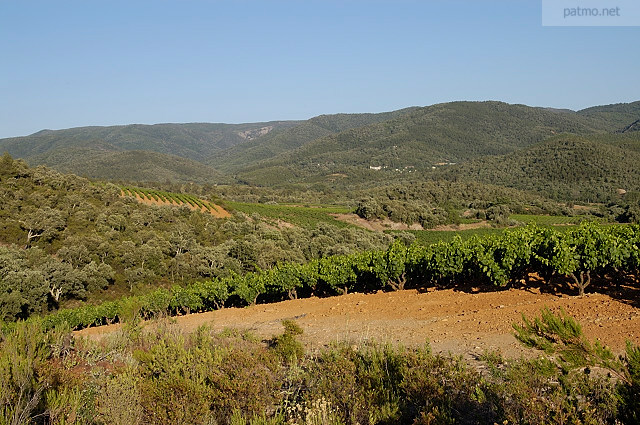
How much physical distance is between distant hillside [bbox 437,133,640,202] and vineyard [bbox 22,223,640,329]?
103887 mm

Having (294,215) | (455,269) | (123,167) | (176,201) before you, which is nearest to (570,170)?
(294,215)

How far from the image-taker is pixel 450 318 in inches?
401

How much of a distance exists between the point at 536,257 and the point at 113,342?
1097 centimetres

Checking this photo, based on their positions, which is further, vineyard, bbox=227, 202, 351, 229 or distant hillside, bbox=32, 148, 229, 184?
distant hillside, bbox=32, 148, 229, 184

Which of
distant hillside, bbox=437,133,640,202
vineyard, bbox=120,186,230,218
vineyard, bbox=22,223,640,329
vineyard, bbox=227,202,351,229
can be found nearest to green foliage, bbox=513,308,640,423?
vineyard, bbox=22,223,640,329

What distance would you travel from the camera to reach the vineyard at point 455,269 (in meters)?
10.3

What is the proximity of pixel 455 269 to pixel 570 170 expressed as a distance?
12385cm

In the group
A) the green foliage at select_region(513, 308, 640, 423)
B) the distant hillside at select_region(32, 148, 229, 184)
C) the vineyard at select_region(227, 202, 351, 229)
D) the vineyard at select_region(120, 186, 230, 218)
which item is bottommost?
the vineyard at select_region(227, 202, 351, 229)

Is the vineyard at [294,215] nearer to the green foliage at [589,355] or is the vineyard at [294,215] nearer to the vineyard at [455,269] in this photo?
the vineyard at [455,269]

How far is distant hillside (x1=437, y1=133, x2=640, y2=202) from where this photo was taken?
104438mm

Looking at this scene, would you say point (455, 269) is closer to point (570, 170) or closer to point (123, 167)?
point (570, 170)

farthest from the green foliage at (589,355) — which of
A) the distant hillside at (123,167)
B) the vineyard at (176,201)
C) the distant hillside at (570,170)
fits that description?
the distant hillside at (123,167)

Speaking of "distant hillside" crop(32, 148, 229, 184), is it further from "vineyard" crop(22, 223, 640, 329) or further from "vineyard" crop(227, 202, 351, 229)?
"vineyard" crop(22, 223, 640, 329)

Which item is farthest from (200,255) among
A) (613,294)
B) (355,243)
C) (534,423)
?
(534,423)
